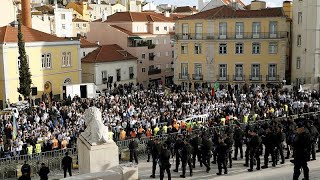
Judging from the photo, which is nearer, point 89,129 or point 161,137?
point 89,129

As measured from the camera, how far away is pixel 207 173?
16609mm

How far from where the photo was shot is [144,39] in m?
61.0

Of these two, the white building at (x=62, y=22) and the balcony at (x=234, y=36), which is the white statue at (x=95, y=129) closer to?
the balcony at (x=234, y=36)

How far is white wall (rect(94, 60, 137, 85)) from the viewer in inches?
2072

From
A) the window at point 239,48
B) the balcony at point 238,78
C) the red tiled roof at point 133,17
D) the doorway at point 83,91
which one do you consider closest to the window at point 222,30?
the window at point 239,48

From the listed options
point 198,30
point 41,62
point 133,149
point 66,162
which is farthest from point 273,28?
point 66,162

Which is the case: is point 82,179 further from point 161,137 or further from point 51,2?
point 51,2

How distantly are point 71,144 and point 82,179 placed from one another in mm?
12578

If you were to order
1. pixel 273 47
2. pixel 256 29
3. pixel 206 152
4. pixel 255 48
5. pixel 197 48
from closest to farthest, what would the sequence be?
pixel 206 152 → pixel 273 47 → pixel 256 29 → pixel 255 48 → pixel 197 48

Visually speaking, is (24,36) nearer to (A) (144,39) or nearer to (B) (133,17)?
(A) (144,39)


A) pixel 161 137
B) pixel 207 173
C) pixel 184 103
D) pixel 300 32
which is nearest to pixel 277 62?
pixel 300 32

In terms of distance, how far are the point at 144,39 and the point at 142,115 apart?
33.4 metres

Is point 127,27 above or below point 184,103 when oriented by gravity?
above

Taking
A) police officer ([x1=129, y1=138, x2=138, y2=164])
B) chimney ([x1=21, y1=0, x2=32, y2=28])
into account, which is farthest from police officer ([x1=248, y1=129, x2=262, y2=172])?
chimney ([x1=21, y1=0, x2=32, y2=28])
